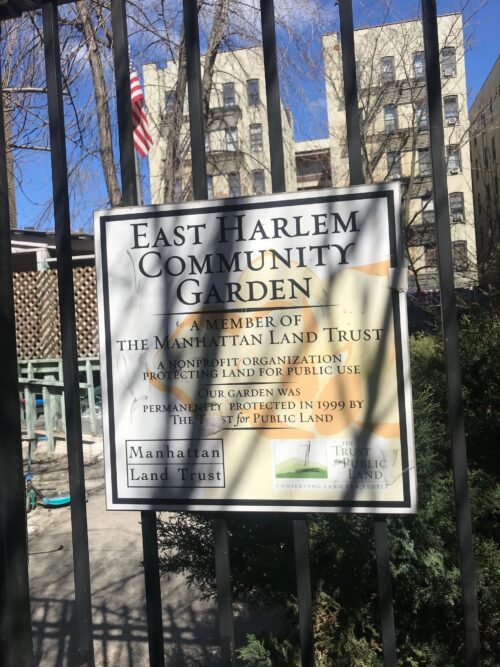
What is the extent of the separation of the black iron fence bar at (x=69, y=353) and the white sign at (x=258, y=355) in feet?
0.34

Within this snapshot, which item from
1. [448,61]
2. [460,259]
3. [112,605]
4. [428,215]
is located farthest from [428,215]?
[112,605]

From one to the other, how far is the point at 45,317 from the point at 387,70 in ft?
30.3

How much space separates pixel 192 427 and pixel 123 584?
3464mm

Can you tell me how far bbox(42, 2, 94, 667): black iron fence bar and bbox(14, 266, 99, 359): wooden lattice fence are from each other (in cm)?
892

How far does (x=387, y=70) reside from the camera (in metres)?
14.2

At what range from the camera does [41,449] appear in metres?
10.1

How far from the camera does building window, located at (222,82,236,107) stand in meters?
10.7

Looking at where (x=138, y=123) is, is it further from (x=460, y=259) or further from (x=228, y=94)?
(x=460, y=259)

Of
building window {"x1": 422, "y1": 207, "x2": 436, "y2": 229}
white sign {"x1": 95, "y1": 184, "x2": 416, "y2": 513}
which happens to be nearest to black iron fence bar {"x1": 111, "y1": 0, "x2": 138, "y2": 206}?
white sign {"x1": 95, "y1": 184, "x2": 416, "y2": 513}

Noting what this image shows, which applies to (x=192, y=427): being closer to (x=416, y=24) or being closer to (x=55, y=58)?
(x=55, y=58)

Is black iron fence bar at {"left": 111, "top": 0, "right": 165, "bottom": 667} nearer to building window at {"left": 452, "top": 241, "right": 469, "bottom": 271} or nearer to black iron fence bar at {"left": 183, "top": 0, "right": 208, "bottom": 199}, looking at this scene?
black iron fence bar at {"left": 183, "top": 0, "right": 208, "bottom": 199}

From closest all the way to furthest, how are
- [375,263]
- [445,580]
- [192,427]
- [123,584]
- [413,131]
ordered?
[375,263] < [192,427] < [445,580] < [123,584] < [413,131]

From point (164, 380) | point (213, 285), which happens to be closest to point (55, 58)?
point (213, 285)

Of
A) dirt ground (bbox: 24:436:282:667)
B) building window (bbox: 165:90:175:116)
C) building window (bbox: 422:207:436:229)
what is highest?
building window (bbox: 422:207:436:229)
